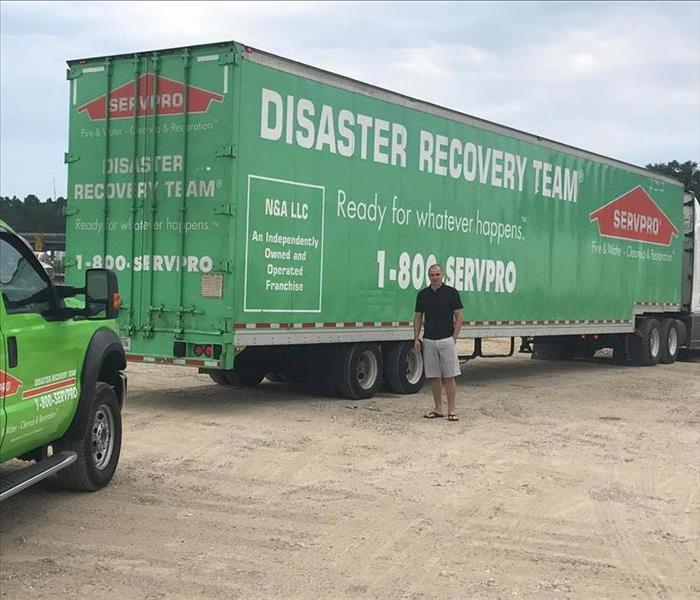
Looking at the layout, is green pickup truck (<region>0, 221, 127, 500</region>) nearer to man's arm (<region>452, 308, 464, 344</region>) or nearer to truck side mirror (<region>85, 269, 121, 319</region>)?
truck side mirror (<region>85, 269, 121, 319</region>)

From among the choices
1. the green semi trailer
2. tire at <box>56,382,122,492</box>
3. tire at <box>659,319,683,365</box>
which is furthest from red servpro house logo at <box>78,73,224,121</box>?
tire at <box>659,319,683,365</box>

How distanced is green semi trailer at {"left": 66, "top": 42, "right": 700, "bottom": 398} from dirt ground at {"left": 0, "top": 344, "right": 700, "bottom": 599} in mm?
1144

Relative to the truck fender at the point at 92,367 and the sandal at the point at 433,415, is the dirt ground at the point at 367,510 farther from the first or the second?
the truck fender at the point at 92,367

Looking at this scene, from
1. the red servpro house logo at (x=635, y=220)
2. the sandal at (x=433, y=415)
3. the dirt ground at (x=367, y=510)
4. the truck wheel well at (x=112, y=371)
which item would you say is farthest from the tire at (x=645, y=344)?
the truck wheel well at (x=112, y=371)

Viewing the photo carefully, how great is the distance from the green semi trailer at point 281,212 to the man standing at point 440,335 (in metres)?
1.37

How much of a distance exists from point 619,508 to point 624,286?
41.4 feet

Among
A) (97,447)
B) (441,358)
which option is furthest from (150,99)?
(97,447)

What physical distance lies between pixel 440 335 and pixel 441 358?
28 centimetres

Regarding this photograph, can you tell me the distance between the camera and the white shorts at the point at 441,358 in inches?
446

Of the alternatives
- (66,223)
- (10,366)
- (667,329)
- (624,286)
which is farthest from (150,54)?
(667,329)

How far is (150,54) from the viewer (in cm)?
1139

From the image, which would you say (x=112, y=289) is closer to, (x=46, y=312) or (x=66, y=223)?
(x=46, y=312)

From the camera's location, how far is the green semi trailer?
431 inches

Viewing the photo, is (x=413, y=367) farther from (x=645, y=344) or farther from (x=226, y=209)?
(x=645, y=344)
